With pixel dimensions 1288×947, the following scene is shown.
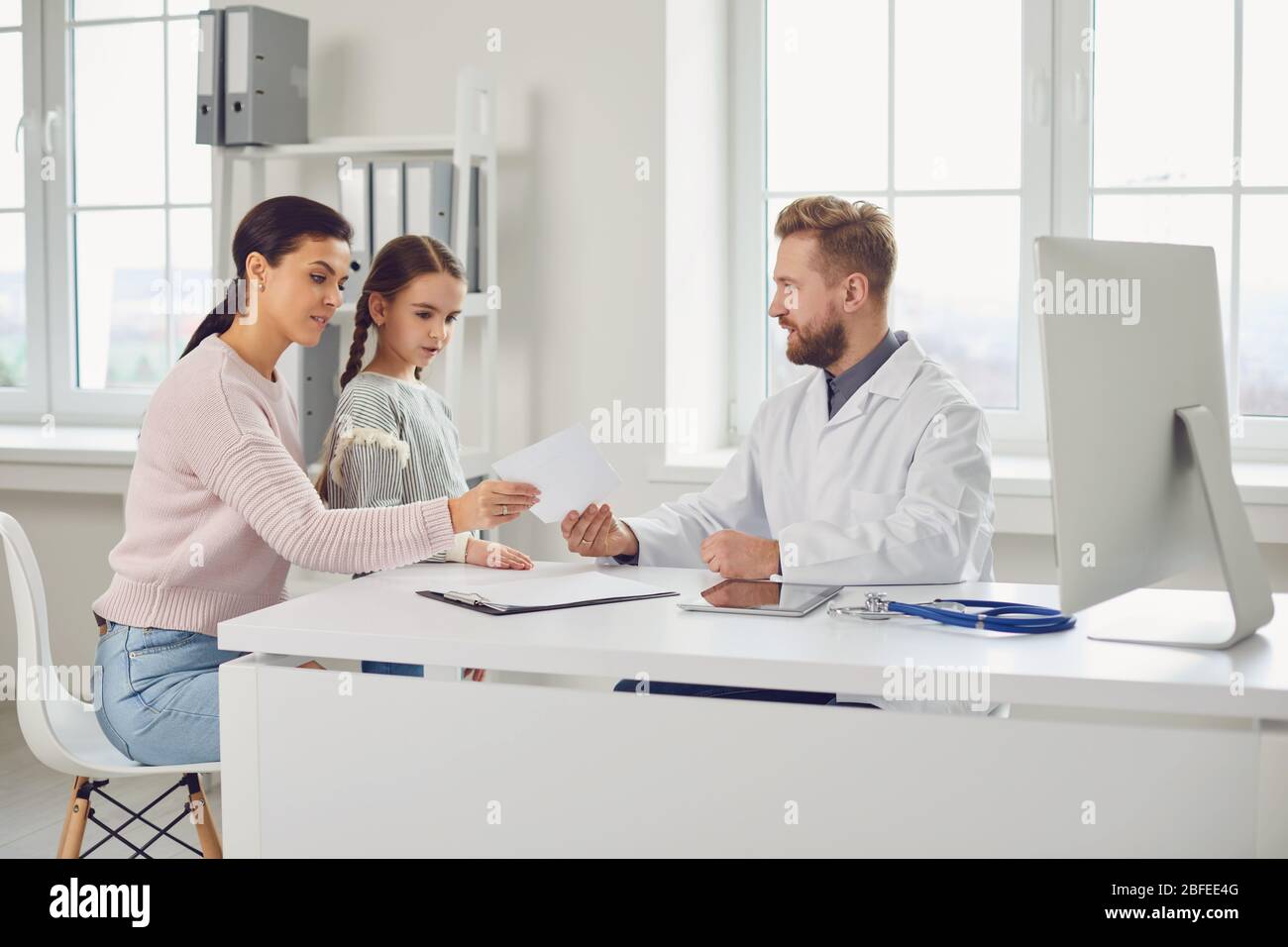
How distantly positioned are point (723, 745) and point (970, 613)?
33 centimetres

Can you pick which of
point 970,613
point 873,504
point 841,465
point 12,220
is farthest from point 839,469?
point 12,220

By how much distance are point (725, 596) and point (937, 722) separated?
399mm

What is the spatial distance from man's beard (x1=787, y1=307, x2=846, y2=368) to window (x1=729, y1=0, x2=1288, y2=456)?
1044 millimetres

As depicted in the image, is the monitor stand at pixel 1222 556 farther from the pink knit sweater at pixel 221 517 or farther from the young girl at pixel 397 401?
the young girl at pixel 397 401

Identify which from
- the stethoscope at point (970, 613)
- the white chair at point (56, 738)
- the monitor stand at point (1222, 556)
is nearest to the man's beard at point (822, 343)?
the stethoscope at point (970, 613)

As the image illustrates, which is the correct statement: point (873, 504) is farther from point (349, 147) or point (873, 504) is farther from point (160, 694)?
point (349, 147)

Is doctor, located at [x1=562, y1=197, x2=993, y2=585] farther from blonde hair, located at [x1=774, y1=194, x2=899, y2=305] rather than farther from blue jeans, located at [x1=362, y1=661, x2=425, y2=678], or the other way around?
blue jeans, located at [x1=362, y1=661, x2=425, y2=678]

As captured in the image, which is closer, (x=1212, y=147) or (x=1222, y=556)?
(x=1222, y=556)

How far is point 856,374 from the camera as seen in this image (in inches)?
84.0

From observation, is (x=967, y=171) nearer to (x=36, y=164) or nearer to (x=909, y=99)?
(x=909, y=99)

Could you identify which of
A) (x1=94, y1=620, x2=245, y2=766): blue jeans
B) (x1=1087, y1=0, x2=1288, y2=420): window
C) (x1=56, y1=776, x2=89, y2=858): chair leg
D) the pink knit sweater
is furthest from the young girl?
(x1=1087, y1=0, x2=1288, y2=420): window

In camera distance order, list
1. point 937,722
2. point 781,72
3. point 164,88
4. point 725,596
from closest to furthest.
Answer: point 937,722 < point 725,596 < point 781,72 < point 164,88
